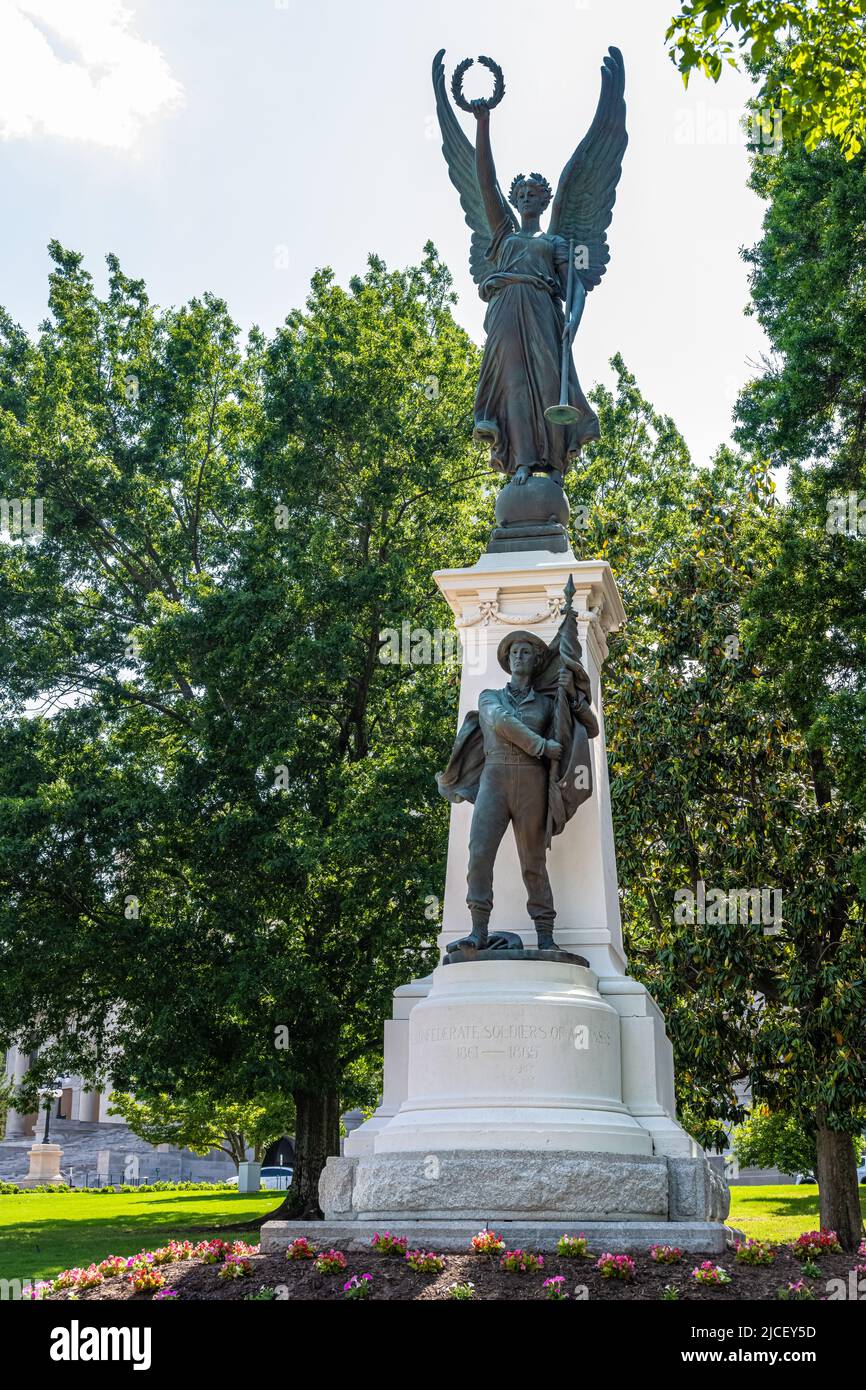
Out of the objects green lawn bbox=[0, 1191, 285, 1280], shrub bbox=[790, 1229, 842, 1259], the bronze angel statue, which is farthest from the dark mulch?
the bronze angel statue

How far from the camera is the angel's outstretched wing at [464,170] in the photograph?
14.3 meters

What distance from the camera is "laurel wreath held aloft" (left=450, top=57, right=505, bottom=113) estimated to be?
13.6 meters

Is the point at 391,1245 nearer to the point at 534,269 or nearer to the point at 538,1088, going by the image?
the point at 538,1088

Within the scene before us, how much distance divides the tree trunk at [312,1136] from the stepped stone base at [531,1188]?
515 inches

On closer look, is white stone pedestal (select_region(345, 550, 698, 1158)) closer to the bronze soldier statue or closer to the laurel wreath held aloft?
the bronze soldier statue

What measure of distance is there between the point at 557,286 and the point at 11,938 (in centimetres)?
1347

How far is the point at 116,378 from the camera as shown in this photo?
27.4 metres

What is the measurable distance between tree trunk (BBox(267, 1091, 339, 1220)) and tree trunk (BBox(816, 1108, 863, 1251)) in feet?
25.4

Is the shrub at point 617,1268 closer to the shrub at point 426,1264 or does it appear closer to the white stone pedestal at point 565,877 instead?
the shrub at point 426,1264

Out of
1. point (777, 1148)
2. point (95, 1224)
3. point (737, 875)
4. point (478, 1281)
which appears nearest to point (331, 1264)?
point (478, 1281)

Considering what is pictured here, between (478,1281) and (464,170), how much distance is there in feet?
36.4
